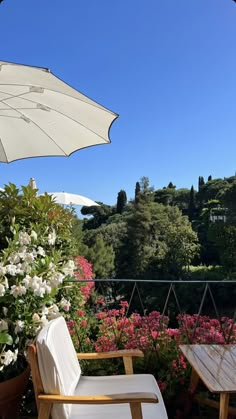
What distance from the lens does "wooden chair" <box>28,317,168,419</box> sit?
4.60 feet

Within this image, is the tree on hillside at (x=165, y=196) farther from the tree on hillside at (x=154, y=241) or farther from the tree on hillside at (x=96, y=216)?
the tree on hillside at (x=96, y=216)

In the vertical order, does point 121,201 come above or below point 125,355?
above

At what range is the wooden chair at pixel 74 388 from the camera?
4.60 ft

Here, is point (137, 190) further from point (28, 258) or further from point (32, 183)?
point (28, 258)

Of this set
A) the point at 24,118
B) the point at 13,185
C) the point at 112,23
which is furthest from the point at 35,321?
the point at 112,23

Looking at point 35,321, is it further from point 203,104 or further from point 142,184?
point 142,184

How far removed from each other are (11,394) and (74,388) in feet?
1.05

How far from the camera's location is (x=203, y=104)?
20484mm

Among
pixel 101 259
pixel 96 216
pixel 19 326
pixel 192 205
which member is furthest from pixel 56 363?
pixel 192 205

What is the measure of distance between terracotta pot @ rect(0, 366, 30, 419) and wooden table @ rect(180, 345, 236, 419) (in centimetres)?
87

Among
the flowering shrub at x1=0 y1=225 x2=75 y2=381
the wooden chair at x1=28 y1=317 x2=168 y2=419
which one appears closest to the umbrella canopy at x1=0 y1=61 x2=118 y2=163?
the flowering shrub at x1=0 y1=225 x2=75 y2=381

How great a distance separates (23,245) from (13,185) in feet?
2.38

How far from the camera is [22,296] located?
6.15 ft

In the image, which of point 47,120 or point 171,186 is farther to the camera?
point 171,186
